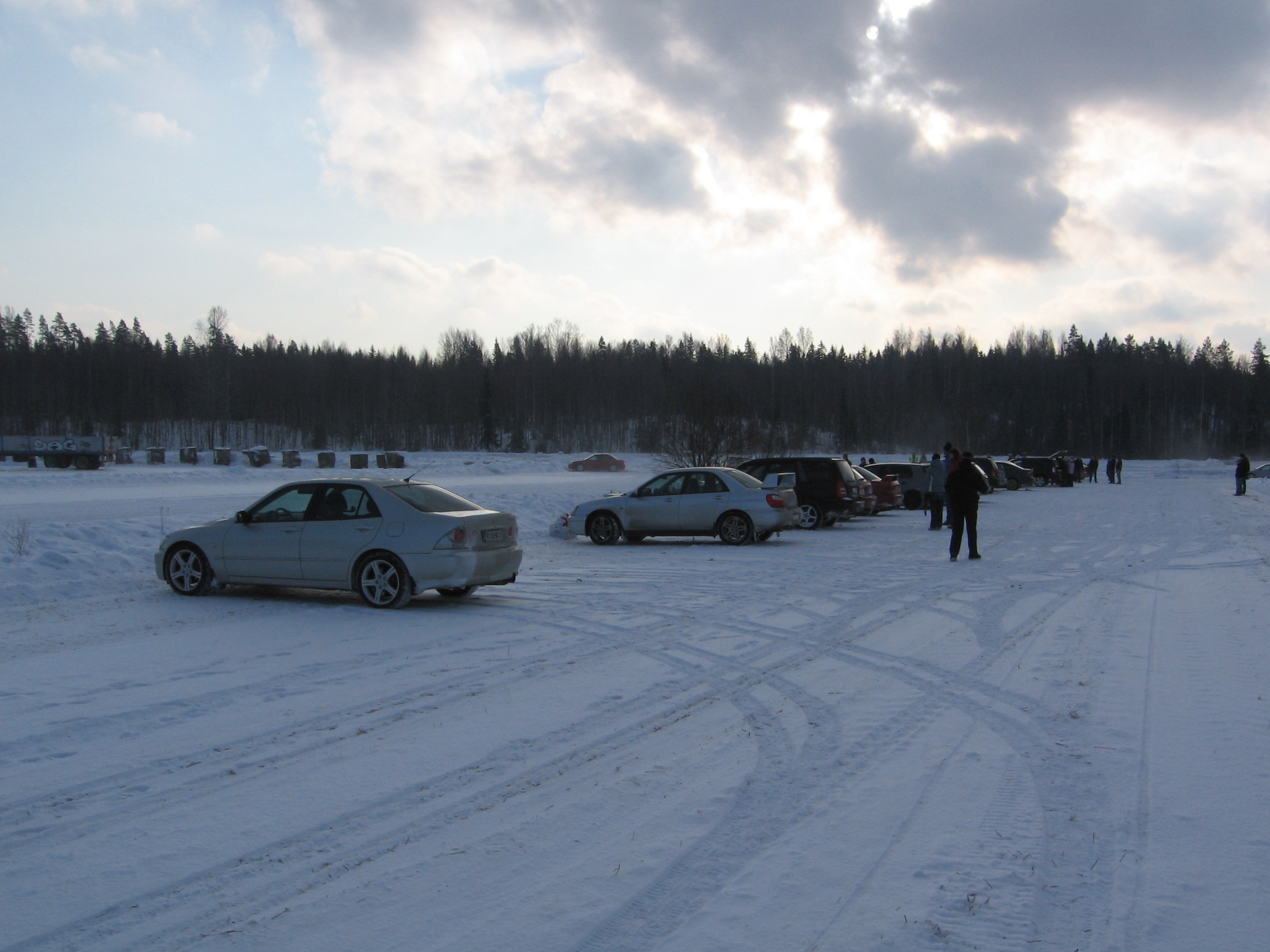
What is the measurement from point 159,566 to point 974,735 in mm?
9770

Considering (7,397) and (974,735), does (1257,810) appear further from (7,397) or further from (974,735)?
(7,397)

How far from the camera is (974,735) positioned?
5621mm

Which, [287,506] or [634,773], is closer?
[634,773]

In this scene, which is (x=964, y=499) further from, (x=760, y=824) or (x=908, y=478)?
(x=908, y=478)

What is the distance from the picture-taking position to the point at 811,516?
2169 centimetres

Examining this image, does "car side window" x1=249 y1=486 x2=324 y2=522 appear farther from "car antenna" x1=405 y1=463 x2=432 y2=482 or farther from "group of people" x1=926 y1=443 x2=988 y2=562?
"group of people" x1=926 y1=443 x2=988 y2=562

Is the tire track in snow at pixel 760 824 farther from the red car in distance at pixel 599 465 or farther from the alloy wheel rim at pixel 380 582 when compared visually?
the red car in distance at pixel 599 465

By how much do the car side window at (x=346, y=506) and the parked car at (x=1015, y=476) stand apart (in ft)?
128

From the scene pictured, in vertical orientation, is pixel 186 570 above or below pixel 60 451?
below

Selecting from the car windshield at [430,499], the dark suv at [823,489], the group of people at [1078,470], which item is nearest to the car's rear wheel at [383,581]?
the car windshield at [430,499]

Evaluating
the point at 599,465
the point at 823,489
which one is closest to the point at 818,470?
the point at 823,489

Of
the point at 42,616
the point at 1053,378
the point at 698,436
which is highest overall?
the point at 1053,378

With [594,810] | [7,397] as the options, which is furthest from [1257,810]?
[7,397]

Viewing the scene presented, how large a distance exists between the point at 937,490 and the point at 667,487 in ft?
26.8
